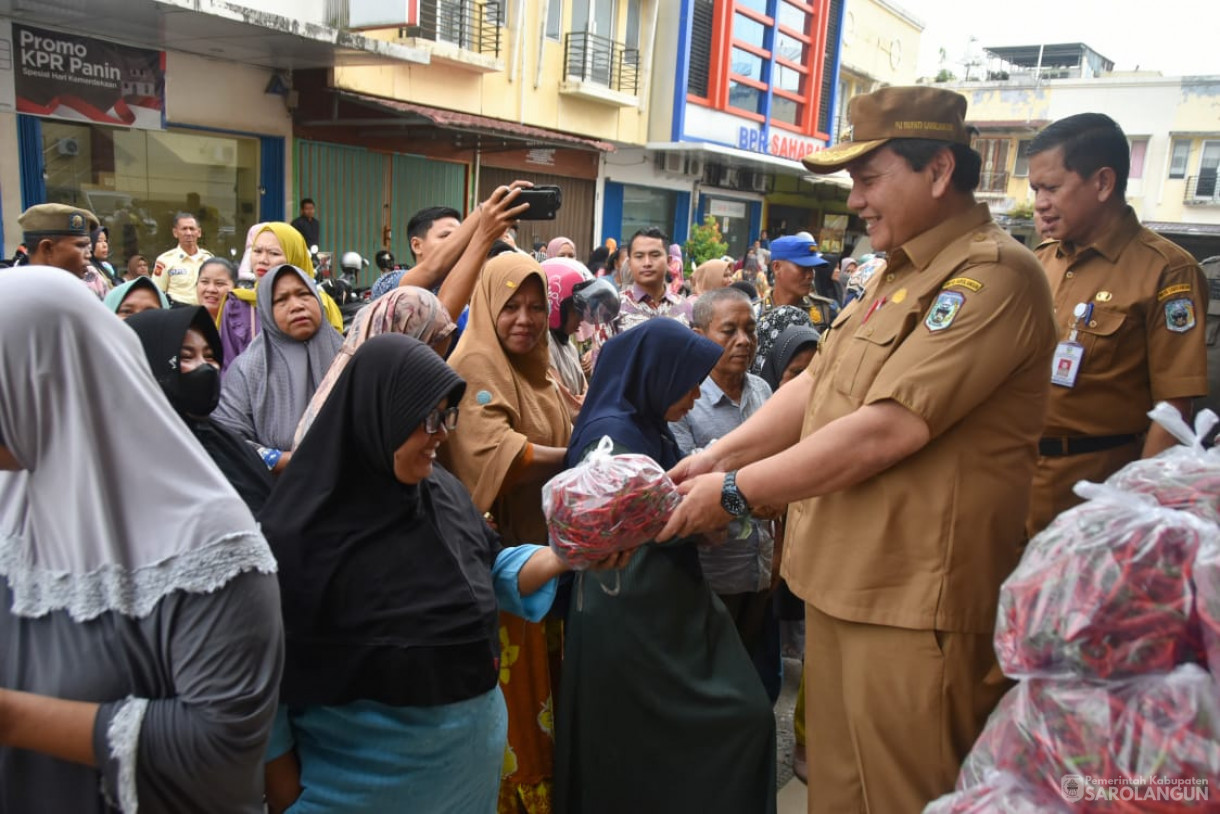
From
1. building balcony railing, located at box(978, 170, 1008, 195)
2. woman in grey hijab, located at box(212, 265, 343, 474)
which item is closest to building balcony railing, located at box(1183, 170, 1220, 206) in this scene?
building balcony railing, located at box(978, 170, 1008, 195)

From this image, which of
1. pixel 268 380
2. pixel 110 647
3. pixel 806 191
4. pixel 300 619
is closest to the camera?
pixel 110 647

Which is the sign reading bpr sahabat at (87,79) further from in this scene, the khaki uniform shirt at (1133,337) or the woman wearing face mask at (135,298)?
the khaki uniform shirt at (1133,337)

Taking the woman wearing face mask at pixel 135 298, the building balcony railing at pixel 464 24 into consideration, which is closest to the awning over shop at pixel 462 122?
the building balcony railing at pixel 464 24

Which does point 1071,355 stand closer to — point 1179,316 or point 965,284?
point 1179,316

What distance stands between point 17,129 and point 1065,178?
28.8ft

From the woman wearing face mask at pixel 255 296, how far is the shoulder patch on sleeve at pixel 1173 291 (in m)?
3.49

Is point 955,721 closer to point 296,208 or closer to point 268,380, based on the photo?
point 268,380

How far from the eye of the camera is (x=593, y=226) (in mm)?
16797

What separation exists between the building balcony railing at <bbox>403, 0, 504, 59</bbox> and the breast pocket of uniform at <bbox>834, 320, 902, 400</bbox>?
36.0ft

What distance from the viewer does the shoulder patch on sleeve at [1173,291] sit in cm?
296

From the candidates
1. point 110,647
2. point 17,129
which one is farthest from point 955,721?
point 17,129

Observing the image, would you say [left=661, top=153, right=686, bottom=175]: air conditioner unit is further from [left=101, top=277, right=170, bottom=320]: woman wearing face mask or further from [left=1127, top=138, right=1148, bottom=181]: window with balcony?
[left=1127, top=138, right=1148, bottom=181]: window with balcony

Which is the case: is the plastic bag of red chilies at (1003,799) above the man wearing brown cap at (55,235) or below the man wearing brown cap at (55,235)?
below

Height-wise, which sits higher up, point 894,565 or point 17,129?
point 17,129
